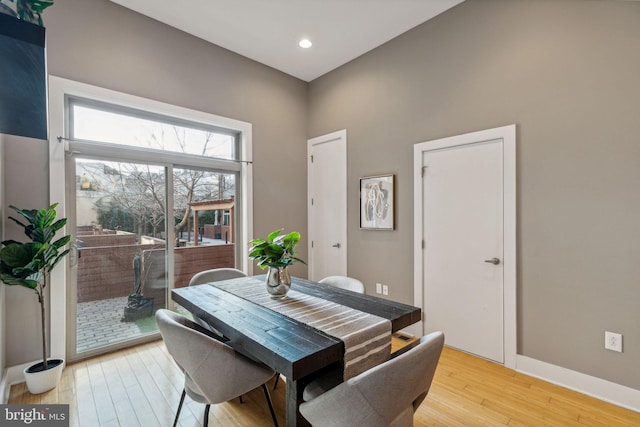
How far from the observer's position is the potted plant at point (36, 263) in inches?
78.1

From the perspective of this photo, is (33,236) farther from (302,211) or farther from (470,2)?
(470,2)

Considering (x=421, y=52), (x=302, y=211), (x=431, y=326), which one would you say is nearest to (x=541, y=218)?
(x=431, y=326)

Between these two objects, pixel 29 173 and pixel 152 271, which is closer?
pixel 29 173

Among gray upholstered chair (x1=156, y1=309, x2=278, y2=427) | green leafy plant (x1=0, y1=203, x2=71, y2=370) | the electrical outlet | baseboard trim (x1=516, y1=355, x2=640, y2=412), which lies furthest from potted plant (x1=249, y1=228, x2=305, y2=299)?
the electrical outlet

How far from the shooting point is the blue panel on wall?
82 cm

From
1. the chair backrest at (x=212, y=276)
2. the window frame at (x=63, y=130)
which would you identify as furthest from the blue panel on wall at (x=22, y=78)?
the window frame at (x=63, y=130)

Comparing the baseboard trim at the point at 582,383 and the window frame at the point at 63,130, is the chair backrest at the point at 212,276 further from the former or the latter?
the baseboard trim at the point at 582,383

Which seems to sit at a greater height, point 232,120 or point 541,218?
point 232,120

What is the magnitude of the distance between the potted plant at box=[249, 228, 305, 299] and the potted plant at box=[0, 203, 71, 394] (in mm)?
1526

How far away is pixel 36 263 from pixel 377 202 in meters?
3.04

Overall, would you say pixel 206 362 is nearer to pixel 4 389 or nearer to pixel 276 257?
pixel 276 257

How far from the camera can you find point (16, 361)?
2.31 m

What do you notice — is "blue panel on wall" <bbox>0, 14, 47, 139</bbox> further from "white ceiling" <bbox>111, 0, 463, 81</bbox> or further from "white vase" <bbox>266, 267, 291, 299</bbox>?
"white ceiling" <bbox>111, 0, 463, 81</bbox>

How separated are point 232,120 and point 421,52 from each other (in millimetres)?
2251
